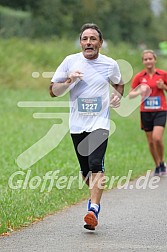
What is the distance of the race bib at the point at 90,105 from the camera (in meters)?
8.95

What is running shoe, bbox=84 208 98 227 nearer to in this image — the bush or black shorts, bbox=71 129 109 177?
black shorts, bbox=71 129 109 177

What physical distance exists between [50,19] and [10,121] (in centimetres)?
A: 3380

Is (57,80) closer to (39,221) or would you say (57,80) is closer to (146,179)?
(39,221)

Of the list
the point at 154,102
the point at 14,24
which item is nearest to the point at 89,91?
the point at 154,102

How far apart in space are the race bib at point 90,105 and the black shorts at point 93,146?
219 mm

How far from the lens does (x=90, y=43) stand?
29.3 feet

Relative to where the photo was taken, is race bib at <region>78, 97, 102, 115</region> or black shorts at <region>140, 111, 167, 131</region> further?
black shorts at <region>140, 111, 167, 131</region>

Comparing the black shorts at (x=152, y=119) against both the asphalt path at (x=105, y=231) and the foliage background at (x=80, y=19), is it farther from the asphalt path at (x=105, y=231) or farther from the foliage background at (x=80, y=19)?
the foliage background at (x=80, y=19)

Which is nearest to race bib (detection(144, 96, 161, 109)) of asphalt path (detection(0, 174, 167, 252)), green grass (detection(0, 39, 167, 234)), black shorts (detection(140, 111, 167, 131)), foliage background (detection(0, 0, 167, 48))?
black shorts (detection(140, 111, 167, 131))

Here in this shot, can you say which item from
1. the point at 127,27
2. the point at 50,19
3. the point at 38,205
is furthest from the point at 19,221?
the point at 127,27

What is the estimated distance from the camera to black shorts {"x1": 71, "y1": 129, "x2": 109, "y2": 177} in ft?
29.3

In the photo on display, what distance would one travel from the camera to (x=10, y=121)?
74.7 ft

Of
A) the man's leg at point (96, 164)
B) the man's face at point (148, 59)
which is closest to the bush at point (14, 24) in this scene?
the man's face at point (148, 59)

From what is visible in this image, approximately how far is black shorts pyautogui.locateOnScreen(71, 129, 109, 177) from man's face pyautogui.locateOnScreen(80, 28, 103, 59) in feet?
2.73
